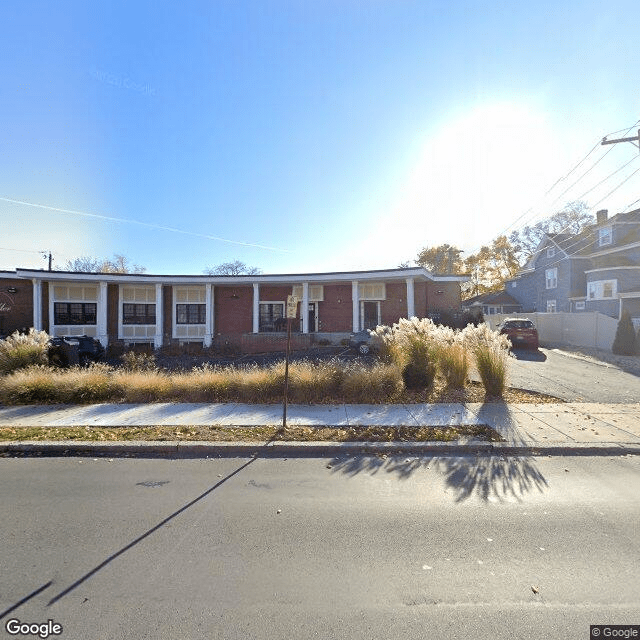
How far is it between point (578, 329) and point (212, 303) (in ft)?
73.1

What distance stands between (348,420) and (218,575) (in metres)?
4.40

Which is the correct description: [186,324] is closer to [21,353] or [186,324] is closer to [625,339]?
[21,353]

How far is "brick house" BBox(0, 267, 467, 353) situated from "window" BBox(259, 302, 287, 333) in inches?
2.7

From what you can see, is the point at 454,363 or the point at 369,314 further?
the point at 369,314

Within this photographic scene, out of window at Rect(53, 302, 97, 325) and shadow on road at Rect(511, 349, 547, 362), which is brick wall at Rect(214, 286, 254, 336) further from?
shadow on road at Rect(511, 349, 547, 362)

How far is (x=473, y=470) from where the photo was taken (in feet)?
16.0

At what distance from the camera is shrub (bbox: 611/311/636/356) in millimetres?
17438

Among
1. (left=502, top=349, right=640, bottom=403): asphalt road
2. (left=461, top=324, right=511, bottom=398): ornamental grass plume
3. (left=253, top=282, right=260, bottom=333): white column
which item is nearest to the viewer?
(left=461, top=324, right=511, bottom=398): ornamental grass plume

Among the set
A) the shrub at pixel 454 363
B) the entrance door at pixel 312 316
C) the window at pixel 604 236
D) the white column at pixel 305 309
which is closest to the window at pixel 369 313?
the entrance door at pixel 312 316

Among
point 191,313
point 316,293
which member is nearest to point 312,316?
point 316,293

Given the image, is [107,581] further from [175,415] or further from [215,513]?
[175,415]

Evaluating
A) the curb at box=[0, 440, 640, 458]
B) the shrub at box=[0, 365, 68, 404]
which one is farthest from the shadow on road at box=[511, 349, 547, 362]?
the shrub at box=[0, 365, 68, 404]

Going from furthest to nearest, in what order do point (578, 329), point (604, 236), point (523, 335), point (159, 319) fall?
point (604, 236), point (159, 319), point (578, 329), point (523, 335)

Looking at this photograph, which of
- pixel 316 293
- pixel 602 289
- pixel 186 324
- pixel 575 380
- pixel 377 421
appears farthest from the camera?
pixel 602 289
